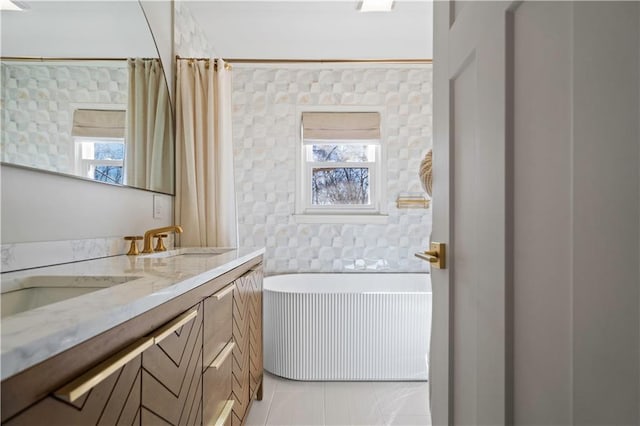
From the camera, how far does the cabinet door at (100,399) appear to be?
47cm

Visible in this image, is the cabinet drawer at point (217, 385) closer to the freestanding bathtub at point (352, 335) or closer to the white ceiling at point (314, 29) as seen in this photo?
the freestanding bathtub at point (352, 335)

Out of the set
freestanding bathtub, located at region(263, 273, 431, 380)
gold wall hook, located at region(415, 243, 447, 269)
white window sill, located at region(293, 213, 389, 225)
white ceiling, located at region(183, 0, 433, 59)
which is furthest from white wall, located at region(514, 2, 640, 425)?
white window sill, located at region(293, 213, 389, 225)

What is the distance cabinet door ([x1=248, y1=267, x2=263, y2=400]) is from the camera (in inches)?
73.5

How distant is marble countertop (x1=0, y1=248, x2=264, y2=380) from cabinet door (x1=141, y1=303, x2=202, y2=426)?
0.30 feet

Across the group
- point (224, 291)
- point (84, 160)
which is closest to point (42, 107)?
point (84, 160)

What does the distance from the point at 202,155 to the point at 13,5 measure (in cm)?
129

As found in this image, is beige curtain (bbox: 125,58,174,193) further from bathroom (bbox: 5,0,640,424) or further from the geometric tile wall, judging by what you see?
the geometric tile wall

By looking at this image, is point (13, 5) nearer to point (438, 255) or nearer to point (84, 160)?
point (84, 160)

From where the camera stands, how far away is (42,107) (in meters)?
1.18

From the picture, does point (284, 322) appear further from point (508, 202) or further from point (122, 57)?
point (508, 202)

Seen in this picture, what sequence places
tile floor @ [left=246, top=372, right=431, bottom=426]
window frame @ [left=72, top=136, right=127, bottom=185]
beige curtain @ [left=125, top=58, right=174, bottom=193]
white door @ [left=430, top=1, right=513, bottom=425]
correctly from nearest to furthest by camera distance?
white door @ [left=430, top=1, right=513, bottom=425], window frame @ [left=72, top=136, right=127, bottom=185], beige curtain @ [left=125, top=58, right=174, bottom=193], tile floor @ [left=246, top=372, right=431, bottom=426]

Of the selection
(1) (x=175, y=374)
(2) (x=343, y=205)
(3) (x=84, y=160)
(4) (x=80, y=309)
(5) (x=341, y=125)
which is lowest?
(1) (x=175, y=374)

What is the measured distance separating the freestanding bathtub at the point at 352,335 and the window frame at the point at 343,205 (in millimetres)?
1057

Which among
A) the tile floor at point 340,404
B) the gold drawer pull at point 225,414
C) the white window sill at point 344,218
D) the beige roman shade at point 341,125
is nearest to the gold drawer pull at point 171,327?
the gold drawer pull at point 225,414
